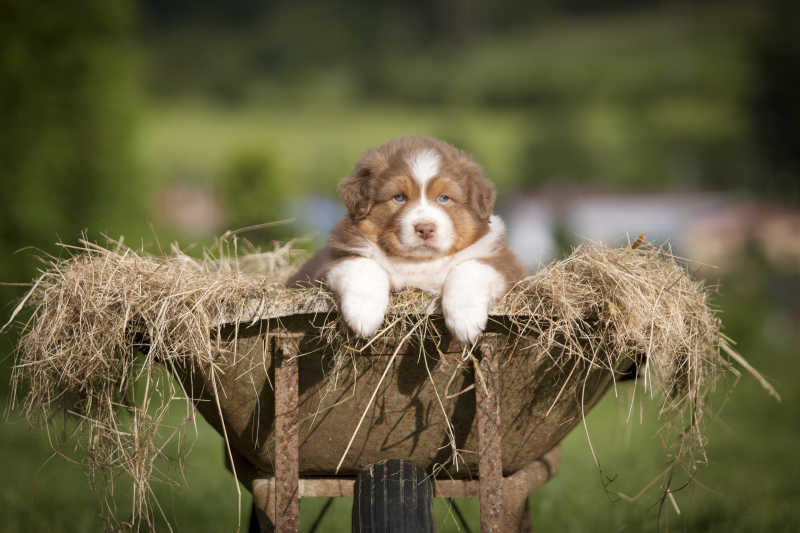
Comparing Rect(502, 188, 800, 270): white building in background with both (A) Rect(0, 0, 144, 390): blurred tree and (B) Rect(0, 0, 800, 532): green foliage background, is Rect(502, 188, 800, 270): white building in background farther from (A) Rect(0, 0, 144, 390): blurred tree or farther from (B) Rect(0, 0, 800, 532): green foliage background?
(A) Rect(0, 0, 144, 390): blurred tree

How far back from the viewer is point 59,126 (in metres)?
7.83

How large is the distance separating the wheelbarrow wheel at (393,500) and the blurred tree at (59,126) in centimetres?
633

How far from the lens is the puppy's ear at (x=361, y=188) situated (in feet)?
9.05

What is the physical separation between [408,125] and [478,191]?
46.9 ft

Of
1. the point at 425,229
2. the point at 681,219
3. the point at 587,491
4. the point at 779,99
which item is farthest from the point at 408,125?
the point at 425,229

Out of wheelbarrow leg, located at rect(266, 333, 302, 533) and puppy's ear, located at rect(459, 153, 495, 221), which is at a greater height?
puppy's ear, located at rect(459, 153, 495, 221)

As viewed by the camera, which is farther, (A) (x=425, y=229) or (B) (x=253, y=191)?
(B) (x=253, y=191)

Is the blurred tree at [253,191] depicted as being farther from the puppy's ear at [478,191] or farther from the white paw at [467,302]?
the white paw at [467,302]

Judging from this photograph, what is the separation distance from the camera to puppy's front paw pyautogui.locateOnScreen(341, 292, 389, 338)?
222cm

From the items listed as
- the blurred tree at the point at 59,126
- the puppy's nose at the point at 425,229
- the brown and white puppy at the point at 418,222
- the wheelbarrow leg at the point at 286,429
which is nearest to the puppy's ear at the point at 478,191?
the brown and white puppy at the point at 418,222

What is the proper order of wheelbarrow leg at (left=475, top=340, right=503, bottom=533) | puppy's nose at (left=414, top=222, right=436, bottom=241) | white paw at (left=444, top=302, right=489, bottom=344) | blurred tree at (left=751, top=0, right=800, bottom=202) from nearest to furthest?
white paw at (left=444, top=302, right=489, bottom=344)
wheelbarrow leg at (left=475, top=340, right=503, bottom=533)
puppy's nose at (left=414, top=222, right=436, bottom=241)
blurred tree at (left=751, top=0, right=800, bottom=202)

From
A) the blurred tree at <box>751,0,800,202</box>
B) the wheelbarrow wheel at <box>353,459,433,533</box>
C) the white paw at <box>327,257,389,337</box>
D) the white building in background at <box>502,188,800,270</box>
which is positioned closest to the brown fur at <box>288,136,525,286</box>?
the white paw at <box>327,257,389,337</box>

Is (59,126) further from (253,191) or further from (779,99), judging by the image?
(779,99)

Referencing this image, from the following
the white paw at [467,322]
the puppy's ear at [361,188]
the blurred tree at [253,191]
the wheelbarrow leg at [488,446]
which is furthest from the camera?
the blurred tree at [253,191]
